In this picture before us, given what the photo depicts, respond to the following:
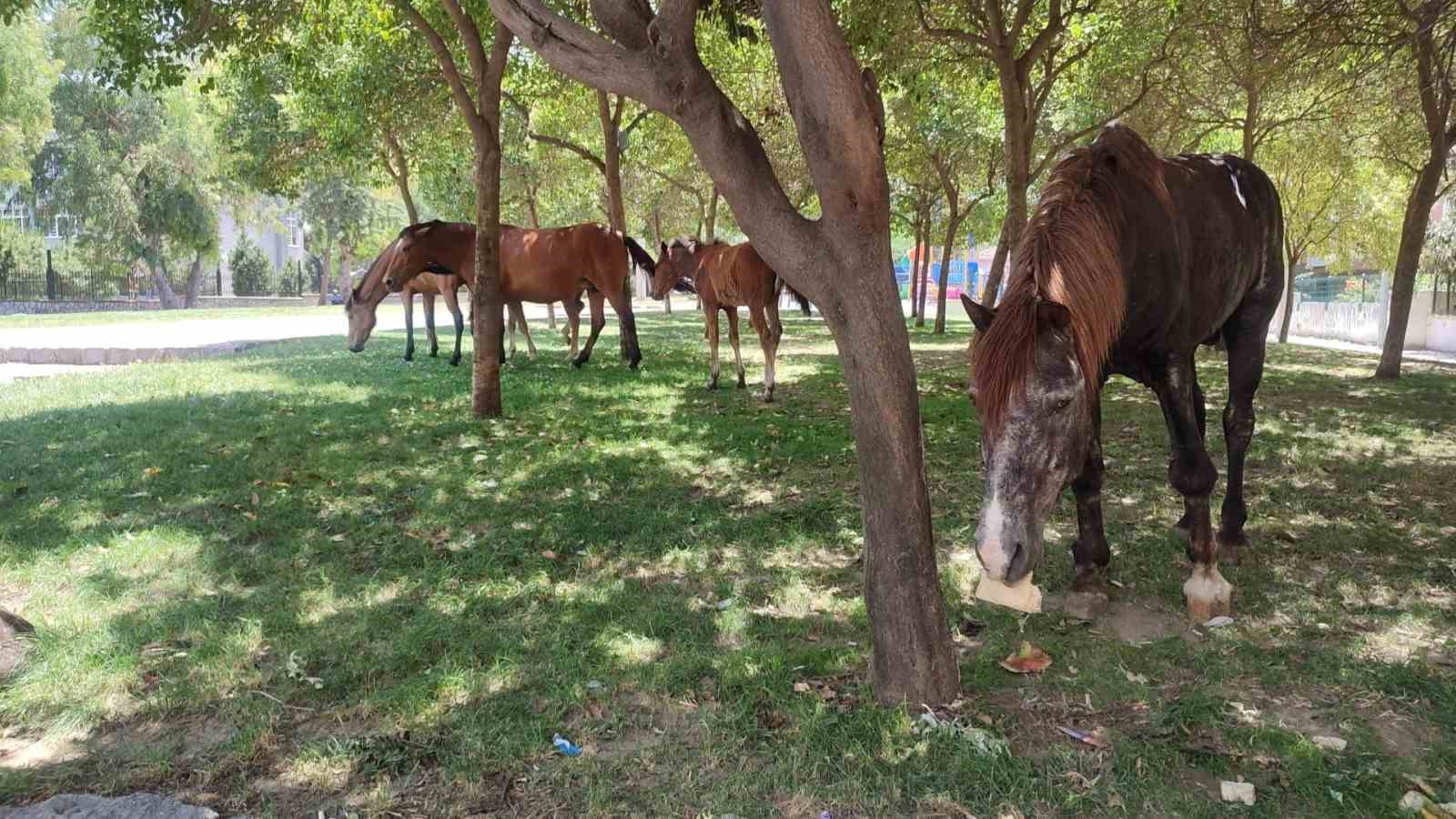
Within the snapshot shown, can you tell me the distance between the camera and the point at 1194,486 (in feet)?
14.3

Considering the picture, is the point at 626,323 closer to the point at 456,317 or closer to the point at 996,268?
the point at 456,317

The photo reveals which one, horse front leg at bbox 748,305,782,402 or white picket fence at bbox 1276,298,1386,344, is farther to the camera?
white picket fence at bbox 1276,298,1386,344

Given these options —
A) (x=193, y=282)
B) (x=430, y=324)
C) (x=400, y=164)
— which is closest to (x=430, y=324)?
(x=430, y=324)

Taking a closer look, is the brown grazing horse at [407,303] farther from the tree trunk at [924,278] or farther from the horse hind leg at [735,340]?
the tree trunk at [924,278]

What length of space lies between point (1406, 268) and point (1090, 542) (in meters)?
13.4

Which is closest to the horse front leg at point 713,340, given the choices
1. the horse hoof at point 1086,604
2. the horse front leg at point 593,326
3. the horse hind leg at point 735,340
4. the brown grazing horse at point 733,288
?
the brown grazing horse at point 733,288

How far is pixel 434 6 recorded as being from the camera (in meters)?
10.7

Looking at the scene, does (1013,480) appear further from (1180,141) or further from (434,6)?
(1180,141)

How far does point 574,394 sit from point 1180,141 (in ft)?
52.8

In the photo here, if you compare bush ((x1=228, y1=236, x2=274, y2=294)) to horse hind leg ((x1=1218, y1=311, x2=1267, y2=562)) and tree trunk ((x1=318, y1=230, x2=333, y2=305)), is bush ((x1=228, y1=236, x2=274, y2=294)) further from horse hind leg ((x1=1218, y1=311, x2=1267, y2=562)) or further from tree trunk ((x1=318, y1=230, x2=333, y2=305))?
horse hind leg ((x1=1218, y1=311, x2=1267, y2=562))

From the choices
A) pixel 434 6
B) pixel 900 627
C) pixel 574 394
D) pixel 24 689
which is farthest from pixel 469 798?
pixel 434 6

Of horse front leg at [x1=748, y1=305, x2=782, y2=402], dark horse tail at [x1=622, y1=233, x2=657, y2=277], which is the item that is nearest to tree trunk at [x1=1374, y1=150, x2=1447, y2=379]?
horse front leg at [x1=748, y1=305, x2=782, y2=402]

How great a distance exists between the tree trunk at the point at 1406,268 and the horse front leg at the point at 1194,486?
12.8 metres

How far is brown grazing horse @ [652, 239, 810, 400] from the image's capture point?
10.9m
